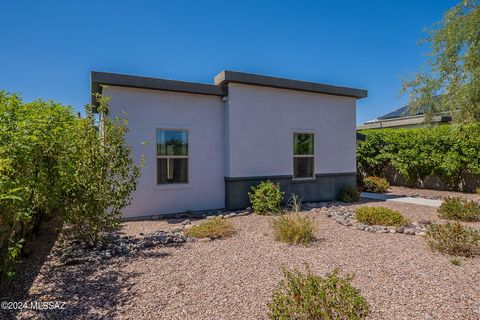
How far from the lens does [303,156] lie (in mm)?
9578

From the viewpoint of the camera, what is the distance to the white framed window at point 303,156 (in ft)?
31.0

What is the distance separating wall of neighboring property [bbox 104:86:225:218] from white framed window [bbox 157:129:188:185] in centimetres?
15

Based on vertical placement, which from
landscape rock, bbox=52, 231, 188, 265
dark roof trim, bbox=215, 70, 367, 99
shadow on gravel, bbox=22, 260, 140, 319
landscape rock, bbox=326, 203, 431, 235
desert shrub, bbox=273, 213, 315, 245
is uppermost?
dark roof trim, bbox=215, 70, 367, 99

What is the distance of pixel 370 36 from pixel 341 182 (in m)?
6.30

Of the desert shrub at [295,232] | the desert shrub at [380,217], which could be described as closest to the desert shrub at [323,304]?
the desert shrub at [295,232]

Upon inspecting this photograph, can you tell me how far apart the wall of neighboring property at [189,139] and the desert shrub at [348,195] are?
4.49 metres

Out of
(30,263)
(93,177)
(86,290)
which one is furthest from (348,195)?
(30,263)

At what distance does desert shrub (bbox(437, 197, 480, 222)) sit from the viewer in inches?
271

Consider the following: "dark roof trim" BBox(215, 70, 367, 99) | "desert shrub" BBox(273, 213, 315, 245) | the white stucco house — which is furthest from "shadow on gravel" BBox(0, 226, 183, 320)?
"dark roof trim" BBox(215, 70, 367, 99)

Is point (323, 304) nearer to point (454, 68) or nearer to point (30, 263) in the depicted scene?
point (30, 263)

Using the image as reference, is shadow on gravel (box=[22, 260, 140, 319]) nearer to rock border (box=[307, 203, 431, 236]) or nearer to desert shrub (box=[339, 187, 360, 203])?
rock border (box=[307, 203, 431, 236])

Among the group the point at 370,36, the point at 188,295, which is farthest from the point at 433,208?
the point at 188,295

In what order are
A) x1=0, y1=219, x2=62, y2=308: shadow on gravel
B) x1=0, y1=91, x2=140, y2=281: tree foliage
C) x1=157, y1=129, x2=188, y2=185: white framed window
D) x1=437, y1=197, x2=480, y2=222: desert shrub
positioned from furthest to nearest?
x1=157, y1=129, x2=188, y2=185: white framed window
x1=437, y1=197, x2=480, y2=222: desert shrub
x1=0, y1=91, x2=140, y2=281: tree foliage
x1=0, y1=219, x2=62, y2=308: shadow on gravel

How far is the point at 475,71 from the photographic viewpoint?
7.04m
